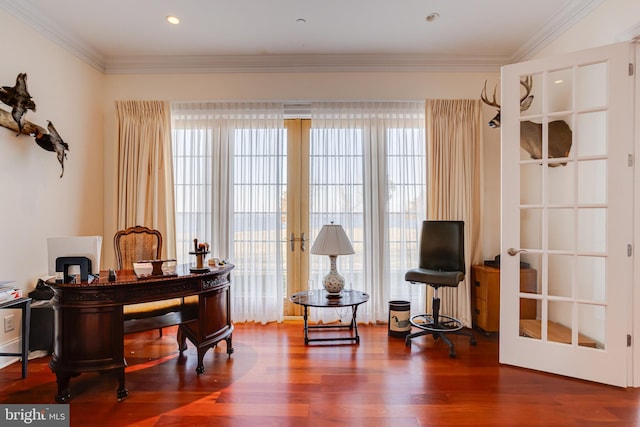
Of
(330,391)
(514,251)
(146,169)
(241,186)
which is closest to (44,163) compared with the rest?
(146,169)

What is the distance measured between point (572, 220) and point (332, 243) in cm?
198

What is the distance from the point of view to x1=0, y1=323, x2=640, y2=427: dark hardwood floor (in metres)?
2.13

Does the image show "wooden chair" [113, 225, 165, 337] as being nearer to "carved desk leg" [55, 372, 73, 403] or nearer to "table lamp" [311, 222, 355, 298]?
"carved desk leg" [55, 372, 73, 403]

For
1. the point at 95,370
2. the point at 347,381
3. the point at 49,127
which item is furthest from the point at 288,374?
the point at 49,127

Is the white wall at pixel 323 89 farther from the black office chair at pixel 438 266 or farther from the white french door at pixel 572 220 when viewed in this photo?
the white french door at pixel 572 220

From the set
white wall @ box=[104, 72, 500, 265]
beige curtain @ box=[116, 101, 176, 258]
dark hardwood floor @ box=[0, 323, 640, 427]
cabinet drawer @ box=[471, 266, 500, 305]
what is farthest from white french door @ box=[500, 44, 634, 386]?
beige curtain @ box=[116, 101, 176, 258]

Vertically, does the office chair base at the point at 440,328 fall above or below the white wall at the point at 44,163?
below

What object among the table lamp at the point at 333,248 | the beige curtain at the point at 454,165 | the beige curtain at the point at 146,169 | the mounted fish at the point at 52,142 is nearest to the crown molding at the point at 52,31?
the beige curtain at the point at 146,169

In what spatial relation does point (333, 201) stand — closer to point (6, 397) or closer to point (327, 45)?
point (327, 45)

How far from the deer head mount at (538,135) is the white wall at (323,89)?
111 cm

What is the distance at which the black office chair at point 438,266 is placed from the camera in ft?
10.6

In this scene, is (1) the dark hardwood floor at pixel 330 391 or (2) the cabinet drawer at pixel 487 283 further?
(2) the cabinet drawer at pixel 487 283

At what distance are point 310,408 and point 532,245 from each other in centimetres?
215

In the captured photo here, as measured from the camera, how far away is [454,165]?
152 inches
